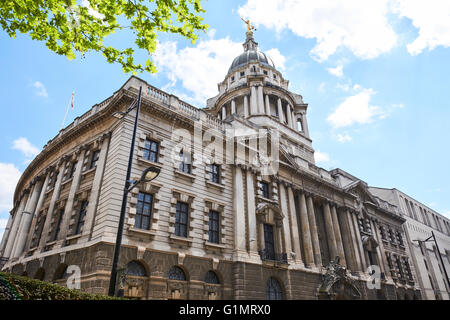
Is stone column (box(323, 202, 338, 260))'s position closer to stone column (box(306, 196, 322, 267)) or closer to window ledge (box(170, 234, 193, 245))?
stone column (box(306, 196, 322, 267))

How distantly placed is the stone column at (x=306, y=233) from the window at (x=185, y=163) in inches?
482

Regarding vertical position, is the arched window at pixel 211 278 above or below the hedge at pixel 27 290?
above

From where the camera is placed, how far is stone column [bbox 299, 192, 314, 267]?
24228 millimetres

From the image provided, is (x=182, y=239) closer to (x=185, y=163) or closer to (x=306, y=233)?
(x=185, y=163)

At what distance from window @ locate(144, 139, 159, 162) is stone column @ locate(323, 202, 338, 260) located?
1880cm

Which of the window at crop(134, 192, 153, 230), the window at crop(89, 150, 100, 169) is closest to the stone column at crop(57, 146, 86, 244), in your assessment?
the window at crop(89, 150, 100, 169)

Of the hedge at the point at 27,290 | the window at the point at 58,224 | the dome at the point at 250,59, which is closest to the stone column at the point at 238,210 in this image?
the window at the point at 58,224

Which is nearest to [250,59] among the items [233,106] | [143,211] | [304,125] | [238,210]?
[233,106]

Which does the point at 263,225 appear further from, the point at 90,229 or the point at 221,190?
the point at 90,229

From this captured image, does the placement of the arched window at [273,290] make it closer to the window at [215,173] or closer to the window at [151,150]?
the window at [215,173]

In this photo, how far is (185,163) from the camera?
19953 mm

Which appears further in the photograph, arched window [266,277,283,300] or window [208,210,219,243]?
arched window [266,277,283,300]

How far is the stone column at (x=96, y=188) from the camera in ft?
53.4
